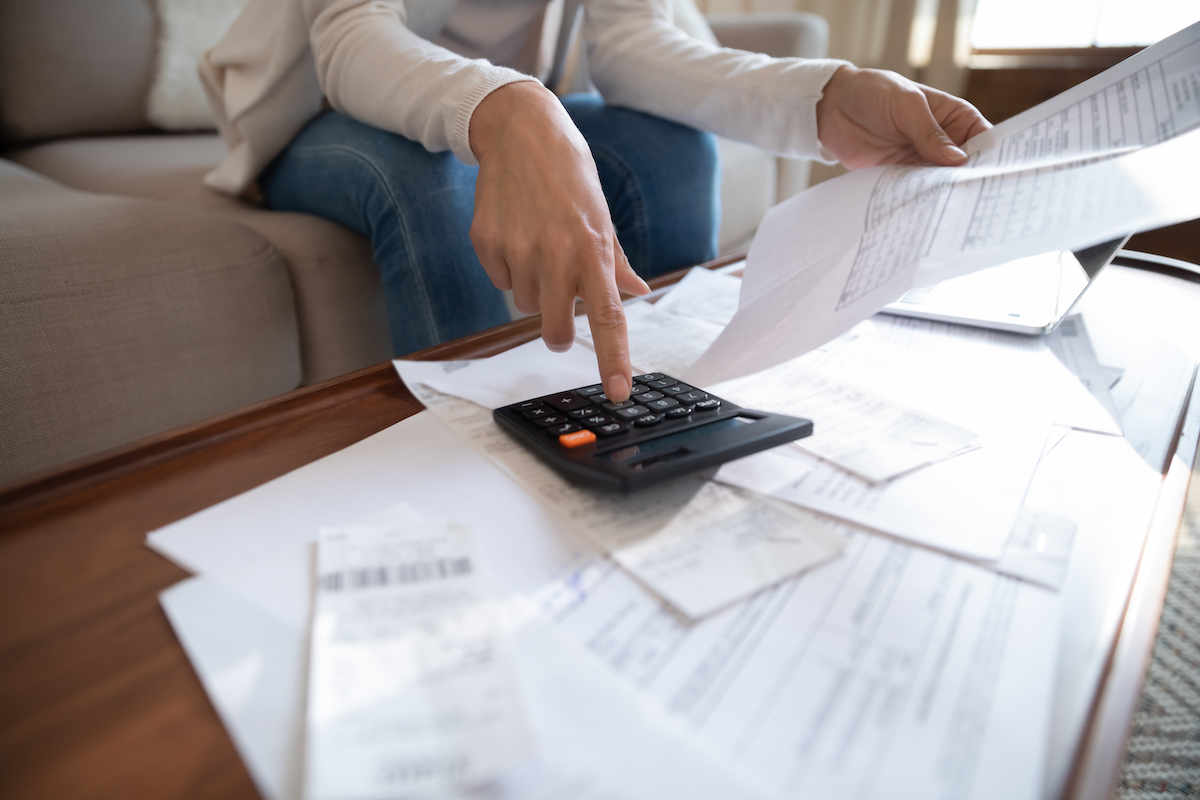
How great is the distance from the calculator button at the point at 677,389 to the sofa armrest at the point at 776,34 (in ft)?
3.83

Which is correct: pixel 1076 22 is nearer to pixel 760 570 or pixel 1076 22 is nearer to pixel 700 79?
pixel 700 79

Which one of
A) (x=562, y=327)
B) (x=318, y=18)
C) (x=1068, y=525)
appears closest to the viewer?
(x=1068, y=525)

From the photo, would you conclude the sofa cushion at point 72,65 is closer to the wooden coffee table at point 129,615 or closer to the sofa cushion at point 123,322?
the sofa cushion at point 123,322

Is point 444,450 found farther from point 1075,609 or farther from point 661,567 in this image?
point 1075,609

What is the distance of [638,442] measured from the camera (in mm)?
314

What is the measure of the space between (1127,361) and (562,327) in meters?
0.41

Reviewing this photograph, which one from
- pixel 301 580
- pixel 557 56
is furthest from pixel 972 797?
pixel 557 56

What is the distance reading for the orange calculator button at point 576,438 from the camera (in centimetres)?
31

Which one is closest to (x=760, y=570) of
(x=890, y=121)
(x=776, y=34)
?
(x=890, y=121)

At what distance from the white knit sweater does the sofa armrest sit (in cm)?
61

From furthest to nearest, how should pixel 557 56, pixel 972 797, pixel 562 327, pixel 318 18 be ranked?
pixel 557 56
pixel 318 18
pixel 562 327
pixel 972 797

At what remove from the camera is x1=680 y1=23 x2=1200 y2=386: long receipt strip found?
1.07 feet

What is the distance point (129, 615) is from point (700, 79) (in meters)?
0.70

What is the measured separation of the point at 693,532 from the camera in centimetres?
27
